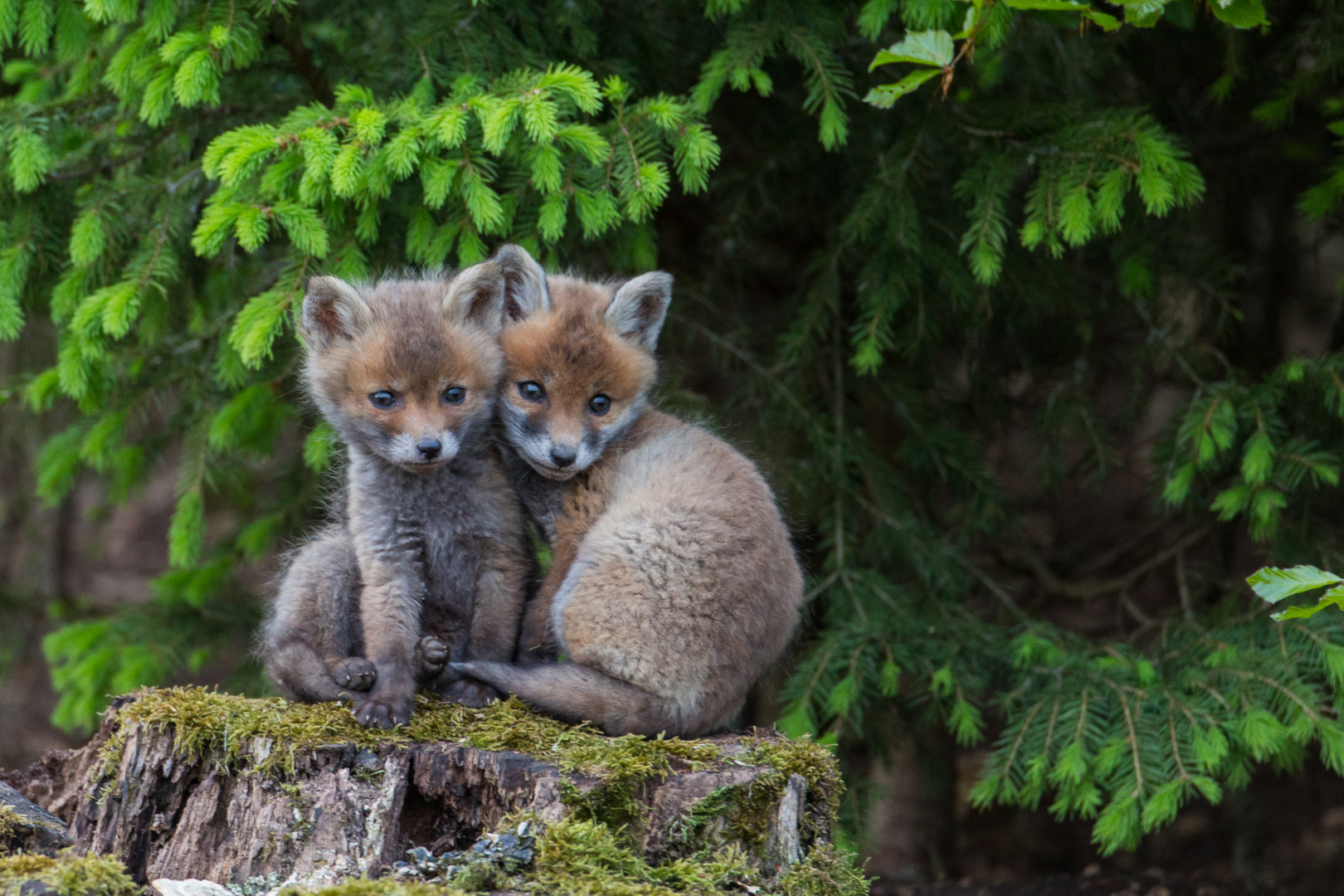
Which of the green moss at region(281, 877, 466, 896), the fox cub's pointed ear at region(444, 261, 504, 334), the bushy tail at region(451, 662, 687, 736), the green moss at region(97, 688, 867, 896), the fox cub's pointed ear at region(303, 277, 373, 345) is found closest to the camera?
the green moss at region(281, 877, 466, 896)

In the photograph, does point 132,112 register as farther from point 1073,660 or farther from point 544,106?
point 1073,660

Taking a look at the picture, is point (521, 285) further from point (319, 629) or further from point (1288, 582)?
point (1288, 582)

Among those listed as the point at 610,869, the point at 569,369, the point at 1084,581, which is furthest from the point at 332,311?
the point at 1084,581

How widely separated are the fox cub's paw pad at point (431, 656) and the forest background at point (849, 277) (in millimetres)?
1417

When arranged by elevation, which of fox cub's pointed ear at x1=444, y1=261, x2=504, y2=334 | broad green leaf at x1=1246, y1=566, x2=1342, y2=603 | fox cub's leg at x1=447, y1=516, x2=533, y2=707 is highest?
fox cub's pointed ear at x1=444, y1=261, x2=504, y2=334

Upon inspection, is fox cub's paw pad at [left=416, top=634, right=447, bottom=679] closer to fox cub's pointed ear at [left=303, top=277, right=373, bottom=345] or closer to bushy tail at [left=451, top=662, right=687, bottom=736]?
bushy tail at [left=451, top=662, right=687, bottom=736]

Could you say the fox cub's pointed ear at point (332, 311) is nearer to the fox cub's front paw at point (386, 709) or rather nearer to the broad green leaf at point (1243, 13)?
the fox cub's front paw at point (386, 709)

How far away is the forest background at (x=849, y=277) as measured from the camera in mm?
4492

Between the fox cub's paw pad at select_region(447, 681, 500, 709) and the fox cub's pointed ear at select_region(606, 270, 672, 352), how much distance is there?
145 cm

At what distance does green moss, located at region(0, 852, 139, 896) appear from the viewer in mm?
2891

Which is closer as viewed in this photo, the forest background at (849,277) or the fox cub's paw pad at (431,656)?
the fox cub's paw pad at (431,656)

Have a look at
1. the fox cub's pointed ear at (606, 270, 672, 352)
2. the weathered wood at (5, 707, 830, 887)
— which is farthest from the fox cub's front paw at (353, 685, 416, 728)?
the fox cub's pointed ear at (606, 270, 672, 352)

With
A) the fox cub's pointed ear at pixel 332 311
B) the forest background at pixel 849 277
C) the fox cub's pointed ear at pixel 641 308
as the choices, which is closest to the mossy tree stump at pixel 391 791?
the fox cub's pointed ear at pixel 332 311

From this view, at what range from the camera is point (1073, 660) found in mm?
5168
